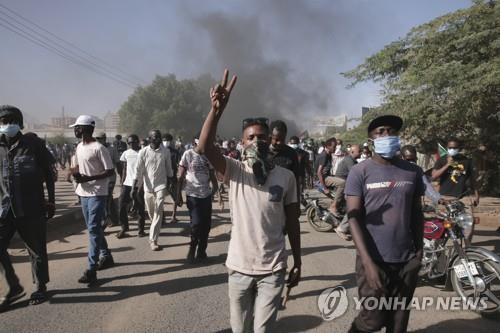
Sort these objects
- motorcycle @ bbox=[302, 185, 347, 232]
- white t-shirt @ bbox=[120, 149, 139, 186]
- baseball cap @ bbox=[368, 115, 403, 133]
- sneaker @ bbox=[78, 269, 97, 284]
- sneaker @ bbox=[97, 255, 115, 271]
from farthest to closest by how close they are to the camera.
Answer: motorcycle @ bbox=[302, 185, 347, 232] → white t-shirt @ bbox=[120, 149, 139, 186] → sneaker @ bbox=[97, 255, 115, 271] → sneaker @ bbox=[78, 269, 97, 284] → baseball cap @ bbox=[368, 115, 403, 133]

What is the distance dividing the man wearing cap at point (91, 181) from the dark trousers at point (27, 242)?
1.80ft

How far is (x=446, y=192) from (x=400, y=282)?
134 inches

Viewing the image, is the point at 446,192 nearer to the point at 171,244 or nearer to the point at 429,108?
the point at 171,244

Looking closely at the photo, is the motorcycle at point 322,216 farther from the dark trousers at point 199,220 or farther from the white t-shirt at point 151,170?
the white t-shirt at point 151,170

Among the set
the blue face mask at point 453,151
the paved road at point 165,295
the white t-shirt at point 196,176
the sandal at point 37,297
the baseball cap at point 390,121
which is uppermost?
the baseball cap at point 390,121

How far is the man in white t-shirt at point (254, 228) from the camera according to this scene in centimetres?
226

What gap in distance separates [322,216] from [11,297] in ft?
17.7

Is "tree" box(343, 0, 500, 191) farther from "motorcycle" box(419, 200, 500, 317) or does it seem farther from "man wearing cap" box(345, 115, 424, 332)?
"man wearing cap" box(345, 115, 424, 332)

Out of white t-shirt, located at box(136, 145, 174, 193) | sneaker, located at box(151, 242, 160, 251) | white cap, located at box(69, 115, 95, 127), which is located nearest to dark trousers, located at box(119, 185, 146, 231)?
white t-shirt, located at box(136, 145, 174, 193)

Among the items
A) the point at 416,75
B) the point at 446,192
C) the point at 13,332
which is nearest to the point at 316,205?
the point at 446,192

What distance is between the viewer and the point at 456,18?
10.1 metres

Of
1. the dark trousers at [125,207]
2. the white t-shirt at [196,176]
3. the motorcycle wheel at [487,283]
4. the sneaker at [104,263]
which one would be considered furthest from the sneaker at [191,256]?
the motorcycle wheel at [487,283]

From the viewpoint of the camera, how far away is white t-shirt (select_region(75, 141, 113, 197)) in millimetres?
4633

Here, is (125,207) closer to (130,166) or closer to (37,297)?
(130,166)
